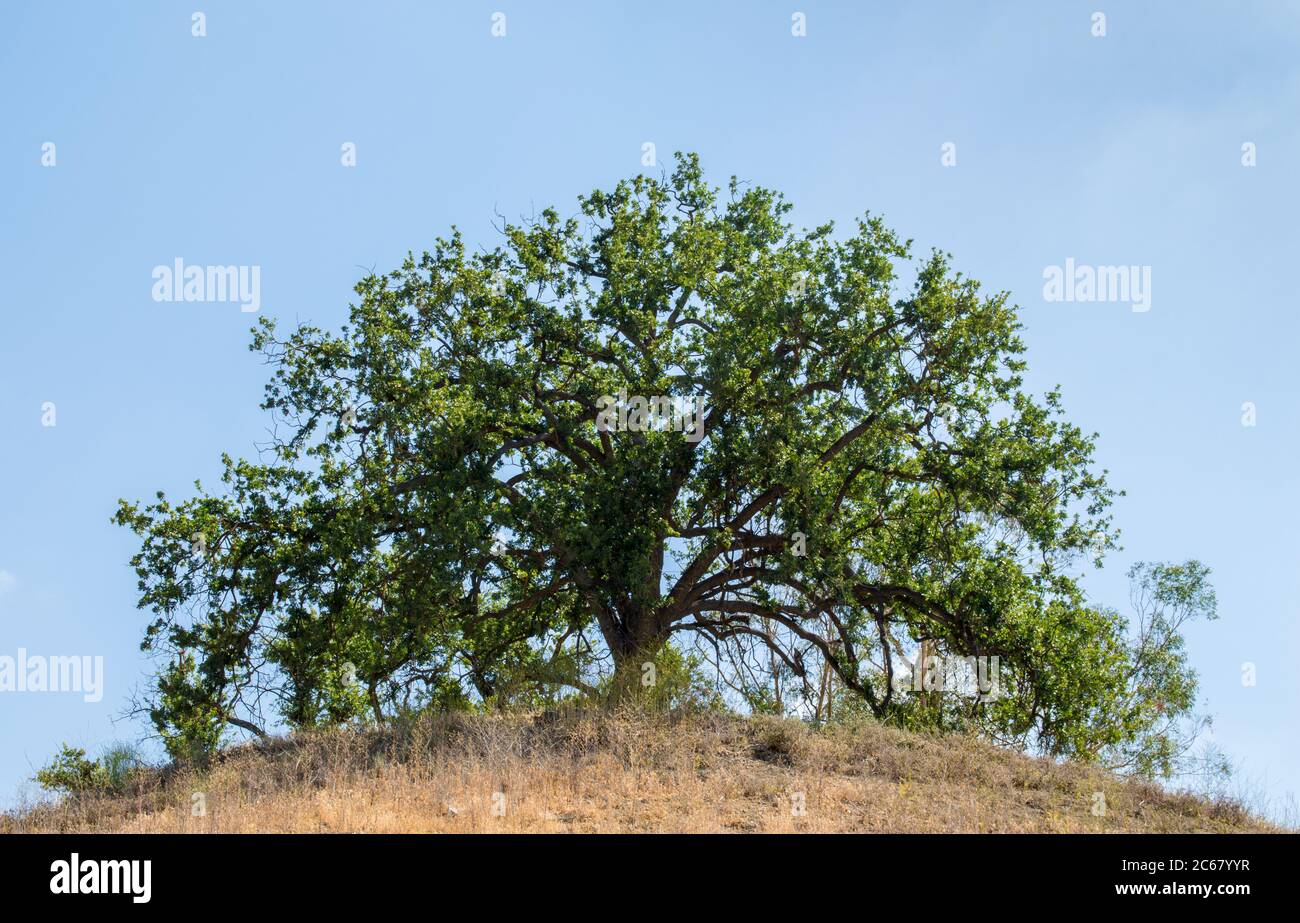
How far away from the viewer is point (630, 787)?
1330 centimetres

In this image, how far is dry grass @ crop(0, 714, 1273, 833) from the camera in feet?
39.9

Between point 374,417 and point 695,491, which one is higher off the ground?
point 374,417

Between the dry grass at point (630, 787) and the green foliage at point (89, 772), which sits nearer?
the dry grass at point (630, 787)

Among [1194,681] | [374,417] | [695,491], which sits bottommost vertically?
[1194,681]

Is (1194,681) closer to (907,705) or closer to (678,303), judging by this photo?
(907,705)

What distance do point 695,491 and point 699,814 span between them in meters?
7.35

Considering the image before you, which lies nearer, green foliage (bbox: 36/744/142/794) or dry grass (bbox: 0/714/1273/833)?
dry grass (bbox: 0/714/1273/833)

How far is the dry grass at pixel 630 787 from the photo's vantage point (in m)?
12.1
